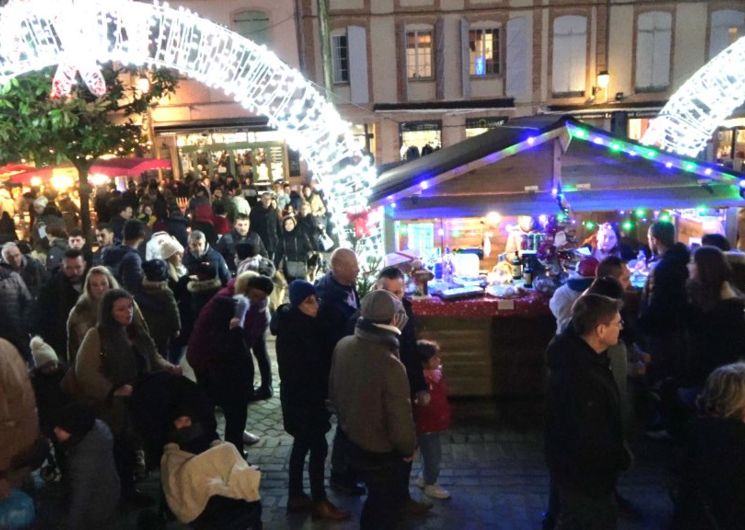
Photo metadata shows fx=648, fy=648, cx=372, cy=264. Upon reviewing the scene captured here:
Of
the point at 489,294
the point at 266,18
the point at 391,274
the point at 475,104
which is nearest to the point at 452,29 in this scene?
the point at 475,104

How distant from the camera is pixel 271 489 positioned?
534 centimetres

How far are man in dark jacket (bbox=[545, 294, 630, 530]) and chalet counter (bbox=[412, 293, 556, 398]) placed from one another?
2.98m

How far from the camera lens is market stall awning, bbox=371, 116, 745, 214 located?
282 inches

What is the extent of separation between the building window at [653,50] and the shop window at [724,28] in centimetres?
137

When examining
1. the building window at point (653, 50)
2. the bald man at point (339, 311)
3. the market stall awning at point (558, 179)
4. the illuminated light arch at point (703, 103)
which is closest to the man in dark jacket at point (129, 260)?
the bald man at point (339, 311)

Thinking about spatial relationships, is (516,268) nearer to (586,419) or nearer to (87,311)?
(586,419)

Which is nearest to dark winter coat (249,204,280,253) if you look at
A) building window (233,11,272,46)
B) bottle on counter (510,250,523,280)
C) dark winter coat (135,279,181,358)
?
bottle on counter (510,250,523,280)

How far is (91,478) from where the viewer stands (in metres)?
4.18

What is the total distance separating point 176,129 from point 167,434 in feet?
62.8

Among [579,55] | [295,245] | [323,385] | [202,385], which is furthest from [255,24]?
[323,385]

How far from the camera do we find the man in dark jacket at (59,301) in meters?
6.15

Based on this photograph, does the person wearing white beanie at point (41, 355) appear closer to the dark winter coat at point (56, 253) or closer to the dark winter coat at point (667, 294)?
the dark winter coat at point (56, 253)

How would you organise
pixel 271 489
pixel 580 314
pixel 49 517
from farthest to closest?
pixel 271 489 < pixel 49 517 < pixel 580 314

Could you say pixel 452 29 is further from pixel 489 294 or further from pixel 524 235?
pixel 489 294
